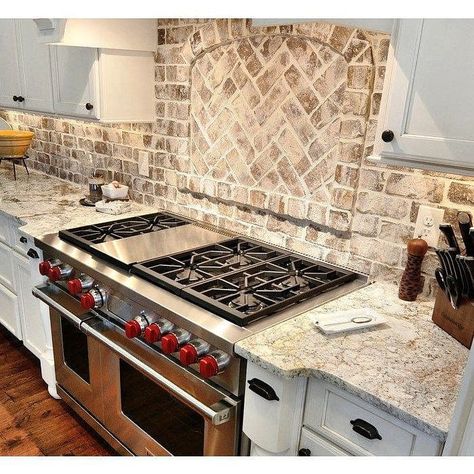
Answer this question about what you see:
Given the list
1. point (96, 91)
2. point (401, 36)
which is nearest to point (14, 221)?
point (96, 91)

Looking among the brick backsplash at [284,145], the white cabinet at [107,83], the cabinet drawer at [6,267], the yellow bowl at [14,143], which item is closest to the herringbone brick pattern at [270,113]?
the brick backsplash at [284,145]

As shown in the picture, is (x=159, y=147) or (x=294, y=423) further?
(x=159, y=147)

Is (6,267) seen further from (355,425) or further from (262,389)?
(355,425)

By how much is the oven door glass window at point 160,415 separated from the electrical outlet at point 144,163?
120 centimetres

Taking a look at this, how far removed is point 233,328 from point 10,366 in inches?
79.0

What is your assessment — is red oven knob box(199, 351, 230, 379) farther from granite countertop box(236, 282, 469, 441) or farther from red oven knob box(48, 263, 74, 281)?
red oven knob box(48, 263, 74, 281)

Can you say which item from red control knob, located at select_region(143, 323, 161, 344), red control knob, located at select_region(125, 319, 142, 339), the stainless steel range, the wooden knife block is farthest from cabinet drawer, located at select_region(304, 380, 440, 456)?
red control knob, located at select_region(125, 319, 142, 339)

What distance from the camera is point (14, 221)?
2455 mm

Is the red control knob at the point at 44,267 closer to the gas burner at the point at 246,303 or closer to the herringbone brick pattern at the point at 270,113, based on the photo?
the herringbone brick pattern at the point at 270,113

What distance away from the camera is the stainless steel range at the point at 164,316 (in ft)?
4.67

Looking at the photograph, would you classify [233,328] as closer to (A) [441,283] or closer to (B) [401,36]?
(A) [441,283]

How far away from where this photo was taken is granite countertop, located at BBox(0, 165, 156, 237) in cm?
234

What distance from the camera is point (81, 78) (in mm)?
2367

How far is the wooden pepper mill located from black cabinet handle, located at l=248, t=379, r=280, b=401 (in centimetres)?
65
